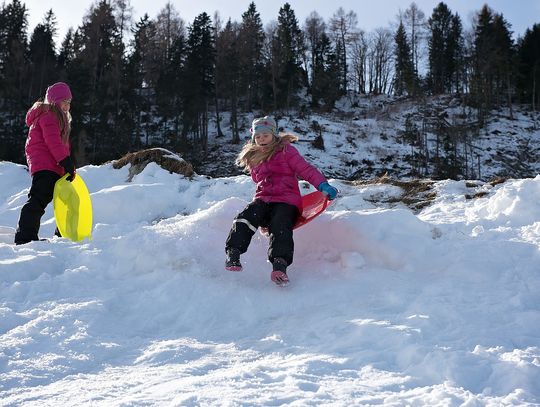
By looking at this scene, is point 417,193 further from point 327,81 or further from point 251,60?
point 251,60

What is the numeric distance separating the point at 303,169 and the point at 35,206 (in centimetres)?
261

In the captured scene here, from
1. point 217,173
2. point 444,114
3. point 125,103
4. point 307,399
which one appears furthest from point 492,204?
point 444,114

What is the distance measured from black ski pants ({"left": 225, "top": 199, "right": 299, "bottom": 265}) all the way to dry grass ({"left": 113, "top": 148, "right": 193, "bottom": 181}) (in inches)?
173

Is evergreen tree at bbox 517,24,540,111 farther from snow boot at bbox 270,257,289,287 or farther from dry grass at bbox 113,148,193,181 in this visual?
snow boot at bbox 270,257,289,287

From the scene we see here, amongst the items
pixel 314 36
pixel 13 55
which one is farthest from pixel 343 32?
pixel 13 55

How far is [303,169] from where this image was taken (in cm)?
369

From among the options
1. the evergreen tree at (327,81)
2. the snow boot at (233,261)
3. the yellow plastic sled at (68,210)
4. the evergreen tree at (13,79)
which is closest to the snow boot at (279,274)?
the snow boot at (233,261)

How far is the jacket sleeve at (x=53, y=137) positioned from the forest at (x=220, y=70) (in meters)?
22.6

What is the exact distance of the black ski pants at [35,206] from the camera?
164 inches

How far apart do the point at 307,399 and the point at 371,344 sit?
611mm

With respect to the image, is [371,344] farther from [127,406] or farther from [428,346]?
[127,406]

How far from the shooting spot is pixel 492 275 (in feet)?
9.46

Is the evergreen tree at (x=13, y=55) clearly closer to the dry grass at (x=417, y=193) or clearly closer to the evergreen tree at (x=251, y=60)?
the evergreen tree at (x=251, y=60)

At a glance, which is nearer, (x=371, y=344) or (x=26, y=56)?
(x=371, y=344)
